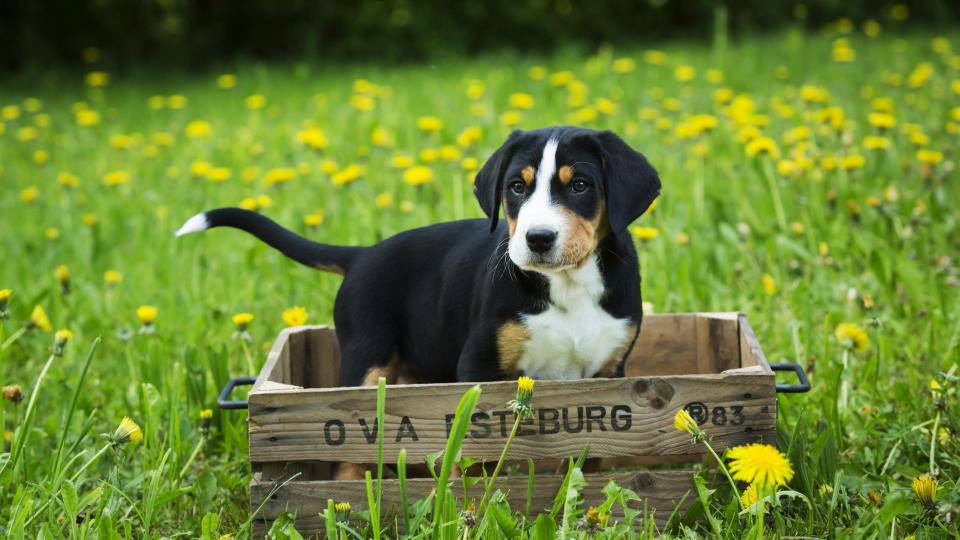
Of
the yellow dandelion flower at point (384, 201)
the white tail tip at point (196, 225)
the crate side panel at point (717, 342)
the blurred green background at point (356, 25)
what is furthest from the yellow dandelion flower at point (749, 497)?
the blurred green background at point (356, 25)

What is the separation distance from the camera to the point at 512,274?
2.66m

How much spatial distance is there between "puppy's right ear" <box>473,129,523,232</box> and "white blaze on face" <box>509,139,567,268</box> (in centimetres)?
13

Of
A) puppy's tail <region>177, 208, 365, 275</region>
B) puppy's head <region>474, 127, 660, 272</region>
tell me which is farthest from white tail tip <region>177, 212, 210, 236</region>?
puppy's head <region>474, 127, 660, 272</region>

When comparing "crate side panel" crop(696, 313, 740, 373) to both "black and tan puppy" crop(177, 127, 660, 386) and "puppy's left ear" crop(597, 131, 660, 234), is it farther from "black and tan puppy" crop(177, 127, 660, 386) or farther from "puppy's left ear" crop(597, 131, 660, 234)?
"puppy's left ear" crop(597, 131, 660, 234)

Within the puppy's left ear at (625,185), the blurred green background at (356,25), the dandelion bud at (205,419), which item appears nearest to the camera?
the puppy's left ear at (625,185)

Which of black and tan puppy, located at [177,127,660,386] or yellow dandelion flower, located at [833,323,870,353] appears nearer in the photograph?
black and tan puppy, located at [177,127,660,386]

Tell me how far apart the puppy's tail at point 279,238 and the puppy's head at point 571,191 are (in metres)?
0.72

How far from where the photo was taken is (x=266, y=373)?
2.65 metres

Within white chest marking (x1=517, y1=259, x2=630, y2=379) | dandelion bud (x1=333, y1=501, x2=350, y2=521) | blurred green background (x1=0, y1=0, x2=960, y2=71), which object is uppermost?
blurred green background (x1=0, y1=0, x2=960, y2=71)

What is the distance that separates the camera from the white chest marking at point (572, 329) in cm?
264

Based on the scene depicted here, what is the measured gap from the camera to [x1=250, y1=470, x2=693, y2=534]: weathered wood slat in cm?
244

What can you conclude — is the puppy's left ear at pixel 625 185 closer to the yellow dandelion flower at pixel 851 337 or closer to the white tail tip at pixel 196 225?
the yellow dandelion flower at pixel 851 337

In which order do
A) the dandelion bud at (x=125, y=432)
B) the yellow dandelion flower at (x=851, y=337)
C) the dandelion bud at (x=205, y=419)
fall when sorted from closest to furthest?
the dandelion bud at (x=125, y=432) → the dandelion bud at (x=205, y=419) → the yellow dandelion flower at (x=851, y=337)

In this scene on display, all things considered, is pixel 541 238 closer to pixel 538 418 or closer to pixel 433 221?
pixel 538 418
